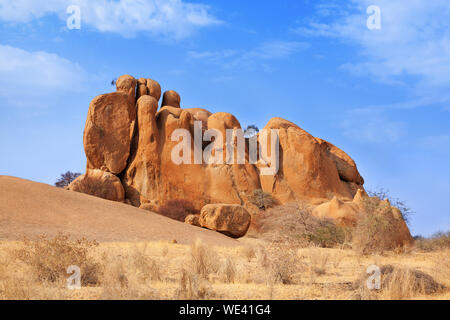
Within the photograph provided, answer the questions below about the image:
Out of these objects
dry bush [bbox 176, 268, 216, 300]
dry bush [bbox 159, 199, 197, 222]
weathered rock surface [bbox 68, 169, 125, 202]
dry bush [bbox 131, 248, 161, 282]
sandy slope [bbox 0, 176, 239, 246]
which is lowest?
dry bush [bbox 176, 268, 216, 300]

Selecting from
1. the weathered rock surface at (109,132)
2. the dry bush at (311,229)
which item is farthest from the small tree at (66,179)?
the dry bush at (311,229)

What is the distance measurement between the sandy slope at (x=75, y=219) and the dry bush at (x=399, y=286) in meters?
10.4

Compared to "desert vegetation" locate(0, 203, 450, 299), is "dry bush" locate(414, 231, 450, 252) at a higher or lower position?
higher

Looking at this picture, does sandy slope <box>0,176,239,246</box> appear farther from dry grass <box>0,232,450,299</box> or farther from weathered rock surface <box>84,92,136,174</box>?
weathered rock surface <box>84,92,136,174</box>

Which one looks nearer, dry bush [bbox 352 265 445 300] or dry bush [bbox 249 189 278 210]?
dry bush [bbox 352 265 445 300]

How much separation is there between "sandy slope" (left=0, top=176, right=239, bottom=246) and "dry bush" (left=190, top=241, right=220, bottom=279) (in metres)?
7.73

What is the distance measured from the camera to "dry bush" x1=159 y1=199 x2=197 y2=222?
2780 cm

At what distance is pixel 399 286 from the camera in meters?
6.61

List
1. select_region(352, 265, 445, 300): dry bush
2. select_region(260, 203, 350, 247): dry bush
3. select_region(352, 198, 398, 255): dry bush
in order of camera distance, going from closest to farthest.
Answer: select_region(352, 265, 445, 300): dry bush < select_region(352, 198, 398, 255): dry bush < select_region(260, 203, 350, 247): dry bush

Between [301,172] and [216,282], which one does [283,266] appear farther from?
[301,172]

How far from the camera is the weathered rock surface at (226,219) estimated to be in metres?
21.2

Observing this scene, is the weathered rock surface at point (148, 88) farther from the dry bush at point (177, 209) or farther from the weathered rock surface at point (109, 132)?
the dry bush at point (177, 209)

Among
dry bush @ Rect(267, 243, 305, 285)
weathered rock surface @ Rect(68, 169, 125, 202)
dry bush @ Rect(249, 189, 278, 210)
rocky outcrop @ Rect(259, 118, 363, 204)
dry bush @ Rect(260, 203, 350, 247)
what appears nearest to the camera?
dry bush @ Rect(267, 243, 305, 285)

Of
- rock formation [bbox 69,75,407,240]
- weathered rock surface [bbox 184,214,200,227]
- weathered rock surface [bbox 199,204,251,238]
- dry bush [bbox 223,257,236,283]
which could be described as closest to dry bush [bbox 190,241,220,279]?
dry bush [bbox 223,257,236,283]
